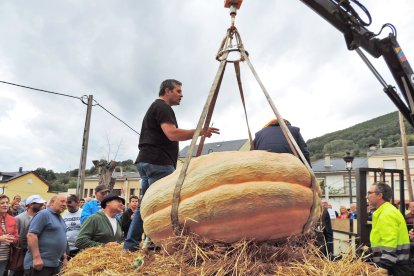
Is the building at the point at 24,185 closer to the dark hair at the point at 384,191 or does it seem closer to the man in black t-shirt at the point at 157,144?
the dark hair at the point at 384,191

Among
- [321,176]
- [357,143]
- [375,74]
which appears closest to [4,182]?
[321,176]

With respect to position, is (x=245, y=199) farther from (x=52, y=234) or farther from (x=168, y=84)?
(x=52, y=234)

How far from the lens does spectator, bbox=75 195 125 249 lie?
4555mm

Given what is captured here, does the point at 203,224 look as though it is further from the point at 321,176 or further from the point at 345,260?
the point at 321,176

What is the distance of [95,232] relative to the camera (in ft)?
15.5

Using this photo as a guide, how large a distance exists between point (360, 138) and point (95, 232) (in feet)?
393

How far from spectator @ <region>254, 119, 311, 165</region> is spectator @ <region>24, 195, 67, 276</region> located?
3287 mm

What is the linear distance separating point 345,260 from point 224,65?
1372 millimetres

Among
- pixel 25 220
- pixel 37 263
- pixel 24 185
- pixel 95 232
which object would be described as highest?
pixel 95 232

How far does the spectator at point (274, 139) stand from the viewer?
3.29m

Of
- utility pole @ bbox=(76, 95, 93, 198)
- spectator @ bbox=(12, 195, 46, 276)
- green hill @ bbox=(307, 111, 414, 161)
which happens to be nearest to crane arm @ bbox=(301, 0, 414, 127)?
spectator @ bbox=(12, 195, 46, 276)

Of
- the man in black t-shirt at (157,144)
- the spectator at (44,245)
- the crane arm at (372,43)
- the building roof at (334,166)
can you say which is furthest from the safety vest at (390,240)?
the building roof at (334,166)

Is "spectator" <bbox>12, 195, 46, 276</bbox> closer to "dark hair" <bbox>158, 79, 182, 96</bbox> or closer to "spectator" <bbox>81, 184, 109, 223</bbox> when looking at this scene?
"spectator" <bbox>81, 184, 109, 223</bbox>

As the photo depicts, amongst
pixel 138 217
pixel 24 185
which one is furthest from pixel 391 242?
pixel 24 185
